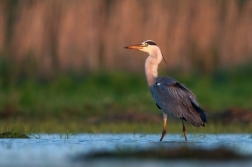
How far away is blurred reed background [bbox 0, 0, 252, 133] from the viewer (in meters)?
17.1

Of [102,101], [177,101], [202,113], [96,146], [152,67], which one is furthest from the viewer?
[102,101]

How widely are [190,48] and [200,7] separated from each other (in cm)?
94

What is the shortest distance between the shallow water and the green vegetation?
3.24 feet

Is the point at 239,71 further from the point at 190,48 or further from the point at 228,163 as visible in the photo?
the point at 228,163

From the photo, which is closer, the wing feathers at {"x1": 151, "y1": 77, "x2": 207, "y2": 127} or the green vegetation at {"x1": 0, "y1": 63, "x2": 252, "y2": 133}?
the wing feathers at {"x1": 151, "y1": 77, "x2": 207, "y2": 127}

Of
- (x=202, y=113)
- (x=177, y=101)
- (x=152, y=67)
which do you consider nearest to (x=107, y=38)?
(x=152, y=67)

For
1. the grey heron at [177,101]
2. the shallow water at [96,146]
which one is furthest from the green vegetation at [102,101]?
the grey heron at [177,101]

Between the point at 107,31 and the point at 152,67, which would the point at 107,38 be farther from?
the point at 152,67

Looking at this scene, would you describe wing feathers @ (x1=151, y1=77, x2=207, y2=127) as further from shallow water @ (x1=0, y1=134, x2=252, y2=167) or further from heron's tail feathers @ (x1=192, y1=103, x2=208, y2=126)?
shallow water @ (x1=0, y1=134, x2=252, y2=167)

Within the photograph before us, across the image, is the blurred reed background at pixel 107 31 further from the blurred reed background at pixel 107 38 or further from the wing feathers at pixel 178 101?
the wing feathers at pixel 178 101

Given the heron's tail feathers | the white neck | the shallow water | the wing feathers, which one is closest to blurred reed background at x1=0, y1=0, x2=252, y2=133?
the white neck

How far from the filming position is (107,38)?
17.5 metres

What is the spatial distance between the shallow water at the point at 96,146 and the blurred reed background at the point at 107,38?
20.7 ft

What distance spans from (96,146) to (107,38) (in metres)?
8.84
